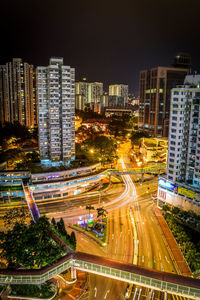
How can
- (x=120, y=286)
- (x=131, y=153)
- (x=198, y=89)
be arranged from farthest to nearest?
(x=131, y=153)
(x=198, y=89)
(x=120, y=286)

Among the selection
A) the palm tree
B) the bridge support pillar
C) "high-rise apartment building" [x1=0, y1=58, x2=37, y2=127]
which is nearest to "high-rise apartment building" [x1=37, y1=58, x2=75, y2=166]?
the palm tree

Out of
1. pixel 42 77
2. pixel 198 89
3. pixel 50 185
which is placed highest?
pixel 42 77

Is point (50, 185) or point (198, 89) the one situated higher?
point (198, 89)

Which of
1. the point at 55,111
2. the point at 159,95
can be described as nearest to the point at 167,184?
the point at 55,111

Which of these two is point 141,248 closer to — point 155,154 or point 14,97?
point 155,154

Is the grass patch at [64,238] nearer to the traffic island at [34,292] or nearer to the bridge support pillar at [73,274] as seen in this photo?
the bridge support pillar at [73,274]

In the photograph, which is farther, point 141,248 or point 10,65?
point 10,65

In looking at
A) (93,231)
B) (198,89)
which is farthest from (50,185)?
(198,89)
